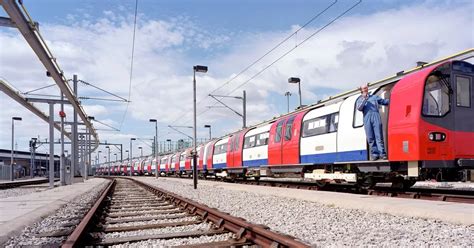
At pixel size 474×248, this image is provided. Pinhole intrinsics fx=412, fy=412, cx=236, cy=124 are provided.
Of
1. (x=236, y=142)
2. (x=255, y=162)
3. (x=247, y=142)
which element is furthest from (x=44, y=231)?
(x=236, y=142)

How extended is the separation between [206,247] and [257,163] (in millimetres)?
16112

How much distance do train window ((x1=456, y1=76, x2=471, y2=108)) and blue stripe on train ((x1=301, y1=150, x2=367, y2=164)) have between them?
280 cm

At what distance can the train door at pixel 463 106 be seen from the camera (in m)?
10.5

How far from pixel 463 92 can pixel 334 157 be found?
4283 millimetres

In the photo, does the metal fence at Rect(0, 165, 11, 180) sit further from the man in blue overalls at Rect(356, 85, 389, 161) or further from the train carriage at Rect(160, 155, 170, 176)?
the man in blue overalls at Rect(356, 85, 389, 161)

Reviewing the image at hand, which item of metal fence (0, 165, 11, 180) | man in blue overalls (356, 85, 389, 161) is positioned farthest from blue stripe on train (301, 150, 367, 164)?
metal fence (0, 165, 11, 180)

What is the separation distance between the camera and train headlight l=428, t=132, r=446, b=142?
10122 mm

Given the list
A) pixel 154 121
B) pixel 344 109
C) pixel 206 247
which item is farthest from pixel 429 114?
pixel 154 121

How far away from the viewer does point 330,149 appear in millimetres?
13805

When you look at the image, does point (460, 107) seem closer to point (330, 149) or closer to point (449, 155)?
point (449, 155)

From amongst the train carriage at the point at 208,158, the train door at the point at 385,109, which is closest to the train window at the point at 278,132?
the train door at the point at 385,109

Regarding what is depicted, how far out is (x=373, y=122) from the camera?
1144cm

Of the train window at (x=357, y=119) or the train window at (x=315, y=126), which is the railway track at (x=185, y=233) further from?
the train window at (x=315, y=126)

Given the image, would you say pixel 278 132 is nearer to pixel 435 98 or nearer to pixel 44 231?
pixel 435 98
